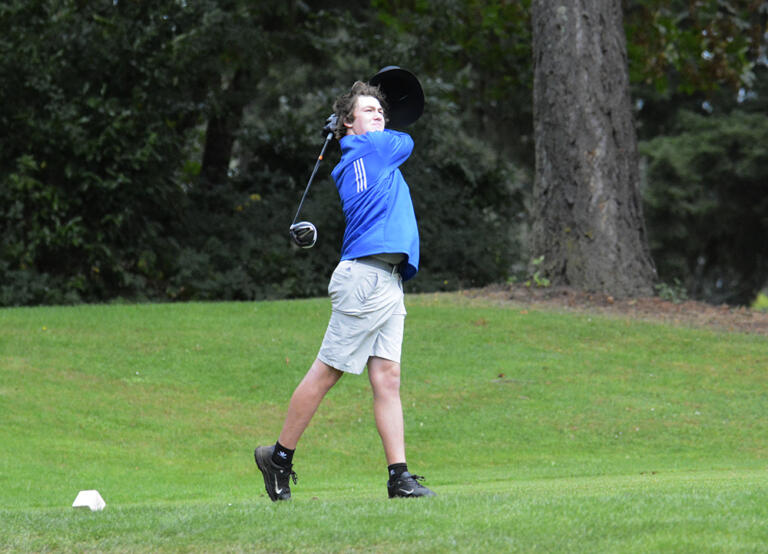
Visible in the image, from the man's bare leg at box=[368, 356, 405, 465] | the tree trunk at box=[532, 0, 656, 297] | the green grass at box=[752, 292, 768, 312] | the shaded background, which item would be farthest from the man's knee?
the green grass at box=[752, 292, 768, 312]

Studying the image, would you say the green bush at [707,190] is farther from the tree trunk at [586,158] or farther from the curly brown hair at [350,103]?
the curly brown hair at [350,103]

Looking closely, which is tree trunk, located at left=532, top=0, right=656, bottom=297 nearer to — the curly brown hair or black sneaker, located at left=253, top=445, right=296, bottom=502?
the curly brown hair

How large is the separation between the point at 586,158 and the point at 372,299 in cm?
945

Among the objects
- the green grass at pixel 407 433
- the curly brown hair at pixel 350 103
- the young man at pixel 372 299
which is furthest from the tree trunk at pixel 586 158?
the young man at pixel 372 299

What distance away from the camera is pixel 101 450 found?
870cm

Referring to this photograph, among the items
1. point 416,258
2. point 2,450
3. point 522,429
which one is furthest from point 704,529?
point 2,450

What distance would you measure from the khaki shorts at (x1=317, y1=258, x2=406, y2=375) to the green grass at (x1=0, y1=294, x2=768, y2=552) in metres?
0.71

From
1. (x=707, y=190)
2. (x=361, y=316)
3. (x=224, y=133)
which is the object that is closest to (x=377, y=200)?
(x=361, y=316)

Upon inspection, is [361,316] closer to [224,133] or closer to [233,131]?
[233,131]

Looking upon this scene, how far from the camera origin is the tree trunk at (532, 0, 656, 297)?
46.4 ft

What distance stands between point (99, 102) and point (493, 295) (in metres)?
5.99

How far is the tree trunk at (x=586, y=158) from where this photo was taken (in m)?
14.1

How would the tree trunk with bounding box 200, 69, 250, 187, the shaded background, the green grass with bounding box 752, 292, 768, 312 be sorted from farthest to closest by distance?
the tree trunk with bounding box 200, 69, 250, 187, the shaded background, the green grass with bounding box 752, 292, 768, 312

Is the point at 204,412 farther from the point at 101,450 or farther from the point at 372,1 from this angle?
the point at 372,1
